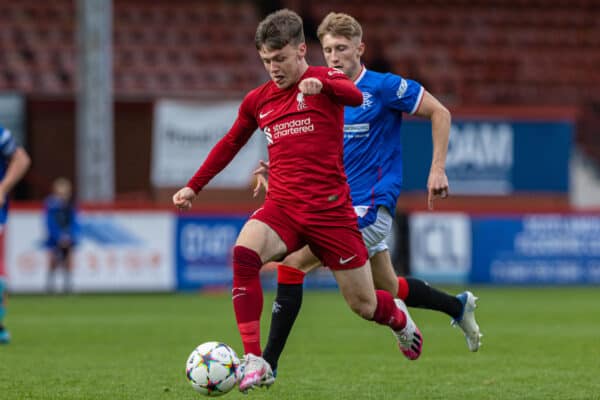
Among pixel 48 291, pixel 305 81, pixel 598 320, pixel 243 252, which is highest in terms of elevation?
pixel 305 81

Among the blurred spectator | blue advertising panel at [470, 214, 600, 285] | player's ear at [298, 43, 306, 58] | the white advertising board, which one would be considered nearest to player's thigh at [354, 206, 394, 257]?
player's ear at [298, 43, 306, 58]

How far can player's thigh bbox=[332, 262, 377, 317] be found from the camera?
6.14m

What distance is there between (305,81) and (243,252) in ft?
3.08

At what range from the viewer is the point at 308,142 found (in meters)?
6.00

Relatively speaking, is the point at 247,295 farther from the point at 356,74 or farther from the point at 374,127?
the point at 356,74

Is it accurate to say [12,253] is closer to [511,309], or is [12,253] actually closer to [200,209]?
[200,209]

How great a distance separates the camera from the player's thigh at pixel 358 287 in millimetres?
6137

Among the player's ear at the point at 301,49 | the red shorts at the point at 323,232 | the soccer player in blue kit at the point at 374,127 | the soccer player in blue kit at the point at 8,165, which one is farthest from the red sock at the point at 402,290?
the soccer player in blue kit at the point at 8,165

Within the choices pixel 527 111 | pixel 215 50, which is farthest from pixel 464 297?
pixel 215 50

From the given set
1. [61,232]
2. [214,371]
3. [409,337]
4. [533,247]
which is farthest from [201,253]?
[214,371]

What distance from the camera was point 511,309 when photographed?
1422 cm

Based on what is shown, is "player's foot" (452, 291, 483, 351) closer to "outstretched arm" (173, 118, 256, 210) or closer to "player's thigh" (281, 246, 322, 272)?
"player's thigh" (281, 246, 322, 272)

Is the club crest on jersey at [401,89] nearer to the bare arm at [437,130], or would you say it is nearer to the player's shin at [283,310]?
the bare arm at [437,130]

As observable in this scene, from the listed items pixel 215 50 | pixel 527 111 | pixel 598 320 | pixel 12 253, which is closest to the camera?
pixel 598 320
